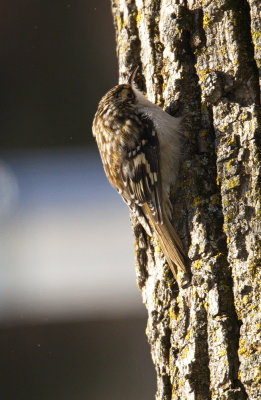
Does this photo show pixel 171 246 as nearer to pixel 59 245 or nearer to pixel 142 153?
pixel 142 153

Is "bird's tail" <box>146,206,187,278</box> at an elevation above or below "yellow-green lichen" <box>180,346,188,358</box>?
above

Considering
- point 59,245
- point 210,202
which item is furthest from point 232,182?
point 59,245

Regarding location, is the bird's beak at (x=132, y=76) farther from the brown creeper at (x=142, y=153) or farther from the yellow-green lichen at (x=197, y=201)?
the yellow-green lichen at (x=197, y=201)

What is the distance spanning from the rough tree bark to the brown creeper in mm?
65

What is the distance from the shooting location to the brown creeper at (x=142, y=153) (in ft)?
10.0

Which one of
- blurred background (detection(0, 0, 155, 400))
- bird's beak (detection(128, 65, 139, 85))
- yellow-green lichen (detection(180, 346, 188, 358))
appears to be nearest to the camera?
yellow-green lichen (detection(180, 346, 188, 358))

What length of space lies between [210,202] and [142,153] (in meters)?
0.58

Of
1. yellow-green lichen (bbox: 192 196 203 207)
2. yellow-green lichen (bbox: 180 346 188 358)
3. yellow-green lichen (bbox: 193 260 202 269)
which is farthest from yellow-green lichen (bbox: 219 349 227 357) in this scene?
yellow-green lichen (bbox: 192 196 203 207)

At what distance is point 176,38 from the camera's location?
2.97 metres

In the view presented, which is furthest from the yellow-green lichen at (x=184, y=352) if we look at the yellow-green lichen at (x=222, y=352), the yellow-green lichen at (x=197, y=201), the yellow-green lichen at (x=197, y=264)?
the yellow-green lichen at (x=197, y=201)

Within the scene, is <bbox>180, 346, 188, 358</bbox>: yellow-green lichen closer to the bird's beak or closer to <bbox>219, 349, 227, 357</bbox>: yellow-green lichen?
<bbox>219, 349, 227, 357</bbox>: yellow-green lichen

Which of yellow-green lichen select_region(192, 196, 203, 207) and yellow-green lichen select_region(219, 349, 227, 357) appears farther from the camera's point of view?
yellow-green lichen select_region(192, 196, 203, 207)

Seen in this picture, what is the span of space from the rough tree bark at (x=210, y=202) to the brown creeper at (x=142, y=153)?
0.07 m

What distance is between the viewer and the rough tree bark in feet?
8.78
